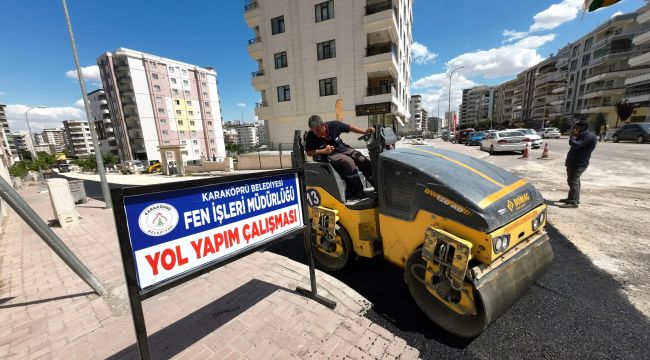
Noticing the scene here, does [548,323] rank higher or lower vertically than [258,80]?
lower

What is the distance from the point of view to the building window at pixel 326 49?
22125 millimetres

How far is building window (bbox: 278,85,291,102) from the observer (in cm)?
2464

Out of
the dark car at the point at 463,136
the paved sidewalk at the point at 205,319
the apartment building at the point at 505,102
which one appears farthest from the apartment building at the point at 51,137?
the apartment building at the point at 505,102

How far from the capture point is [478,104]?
119750mm

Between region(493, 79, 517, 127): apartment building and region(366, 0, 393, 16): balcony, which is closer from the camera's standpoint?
region(366, 0, 393, 16): balcony

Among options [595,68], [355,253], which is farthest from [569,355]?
[595,68]

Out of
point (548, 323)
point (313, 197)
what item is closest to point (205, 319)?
point (313, 197)

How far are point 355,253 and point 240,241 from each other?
1.72 m

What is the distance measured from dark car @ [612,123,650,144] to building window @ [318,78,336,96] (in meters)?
24.2

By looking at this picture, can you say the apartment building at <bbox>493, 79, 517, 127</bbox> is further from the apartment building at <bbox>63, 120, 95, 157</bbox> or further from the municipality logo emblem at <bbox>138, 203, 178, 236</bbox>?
the apartment building at <bbox>63, 120, 95, 157</bbox>

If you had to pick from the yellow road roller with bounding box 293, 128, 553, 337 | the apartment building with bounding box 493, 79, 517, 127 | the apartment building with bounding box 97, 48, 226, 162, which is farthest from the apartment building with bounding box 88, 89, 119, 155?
the apartment building with bounding box 493, 79, 517, 127

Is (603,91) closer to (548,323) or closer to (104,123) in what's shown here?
(548,323)

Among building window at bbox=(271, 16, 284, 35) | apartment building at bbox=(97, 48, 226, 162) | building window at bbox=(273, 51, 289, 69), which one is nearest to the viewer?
building window at bbox=(271, 16, 284, 35)

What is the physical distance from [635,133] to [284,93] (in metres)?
29.5
